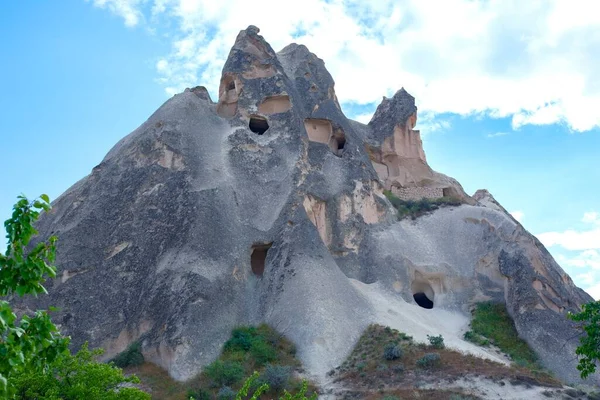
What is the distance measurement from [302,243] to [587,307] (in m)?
14.1

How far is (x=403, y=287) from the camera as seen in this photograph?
26.3m

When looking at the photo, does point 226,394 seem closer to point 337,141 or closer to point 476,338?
point 476,338

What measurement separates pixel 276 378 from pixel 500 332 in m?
10.3

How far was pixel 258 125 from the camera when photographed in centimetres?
3155

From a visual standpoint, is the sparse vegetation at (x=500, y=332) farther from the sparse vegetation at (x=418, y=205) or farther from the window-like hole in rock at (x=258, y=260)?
the window-like hole in rock at (x=258, y=260)

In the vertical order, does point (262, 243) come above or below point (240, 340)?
above

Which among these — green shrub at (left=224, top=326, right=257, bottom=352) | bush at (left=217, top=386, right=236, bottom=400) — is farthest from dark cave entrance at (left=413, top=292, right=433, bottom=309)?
bush at (left=217, top=386, right=236, bottom=400)

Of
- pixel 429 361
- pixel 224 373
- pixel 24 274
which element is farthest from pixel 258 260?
pixel 24 274

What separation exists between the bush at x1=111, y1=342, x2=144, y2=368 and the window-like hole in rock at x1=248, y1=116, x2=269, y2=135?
13482mm

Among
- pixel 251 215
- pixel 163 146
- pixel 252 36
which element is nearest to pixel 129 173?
pixel 163 146

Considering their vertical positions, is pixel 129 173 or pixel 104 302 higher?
pixel 129 173

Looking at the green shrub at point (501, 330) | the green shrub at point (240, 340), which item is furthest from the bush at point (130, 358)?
the green shrub at point (501, 330)

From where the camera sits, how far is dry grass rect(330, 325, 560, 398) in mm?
18422

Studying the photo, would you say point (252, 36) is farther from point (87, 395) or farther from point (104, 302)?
point (87, 395)
